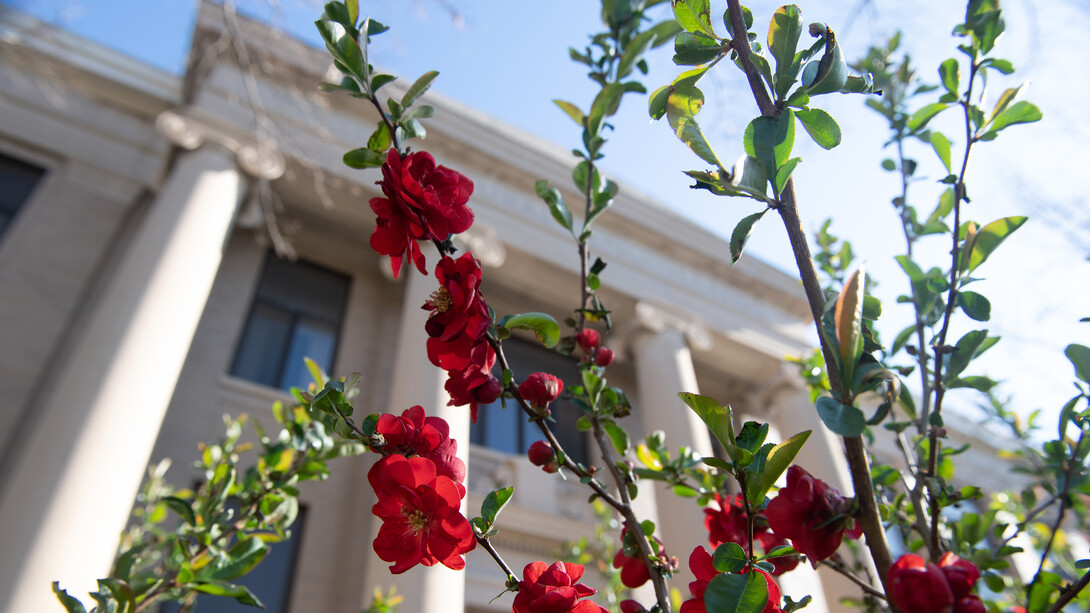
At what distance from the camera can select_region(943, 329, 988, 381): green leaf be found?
1330mm

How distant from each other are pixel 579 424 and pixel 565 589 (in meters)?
0.58

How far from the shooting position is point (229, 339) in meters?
7.05

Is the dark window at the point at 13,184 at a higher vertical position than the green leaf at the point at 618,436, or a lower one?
higher

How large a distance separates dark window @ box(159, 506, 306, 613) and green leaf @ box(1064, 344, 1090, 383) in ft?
19.6

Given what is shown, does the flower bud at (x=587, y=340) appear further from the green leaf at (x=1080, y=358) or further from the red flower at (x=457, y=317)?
the green leaf at (x=1080, y=358)

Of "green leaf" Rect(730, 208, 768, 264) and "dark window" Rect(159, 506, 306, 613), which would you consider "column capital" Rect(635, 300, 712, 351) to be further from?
"green leaf" Rect(730, 208, 768, 264)

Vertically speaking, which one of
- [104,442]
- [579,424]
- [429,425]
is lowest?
[429,425]

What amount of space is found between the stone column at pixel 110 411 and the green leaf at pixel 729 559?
381 centimetres

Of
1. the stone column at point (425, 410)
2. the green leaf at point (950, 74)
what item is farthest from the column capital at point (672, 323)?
the green leaf at point (950, 74)

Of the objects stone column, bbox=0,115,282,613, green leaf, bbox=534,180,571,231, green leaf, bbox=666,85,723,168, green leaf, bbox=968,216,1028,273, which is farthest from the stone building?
green leaf, bbox=666,85,723,168

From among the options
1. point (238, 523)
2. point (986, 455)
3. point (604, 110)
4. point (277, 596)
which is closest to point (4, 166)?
point (277, 596)

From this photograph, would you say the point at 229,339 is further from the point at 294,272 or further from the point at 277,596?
the point at 277,596

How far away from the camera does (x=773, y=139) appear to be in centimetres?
90

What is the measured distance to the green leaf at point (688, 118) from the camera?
38.0 inches
